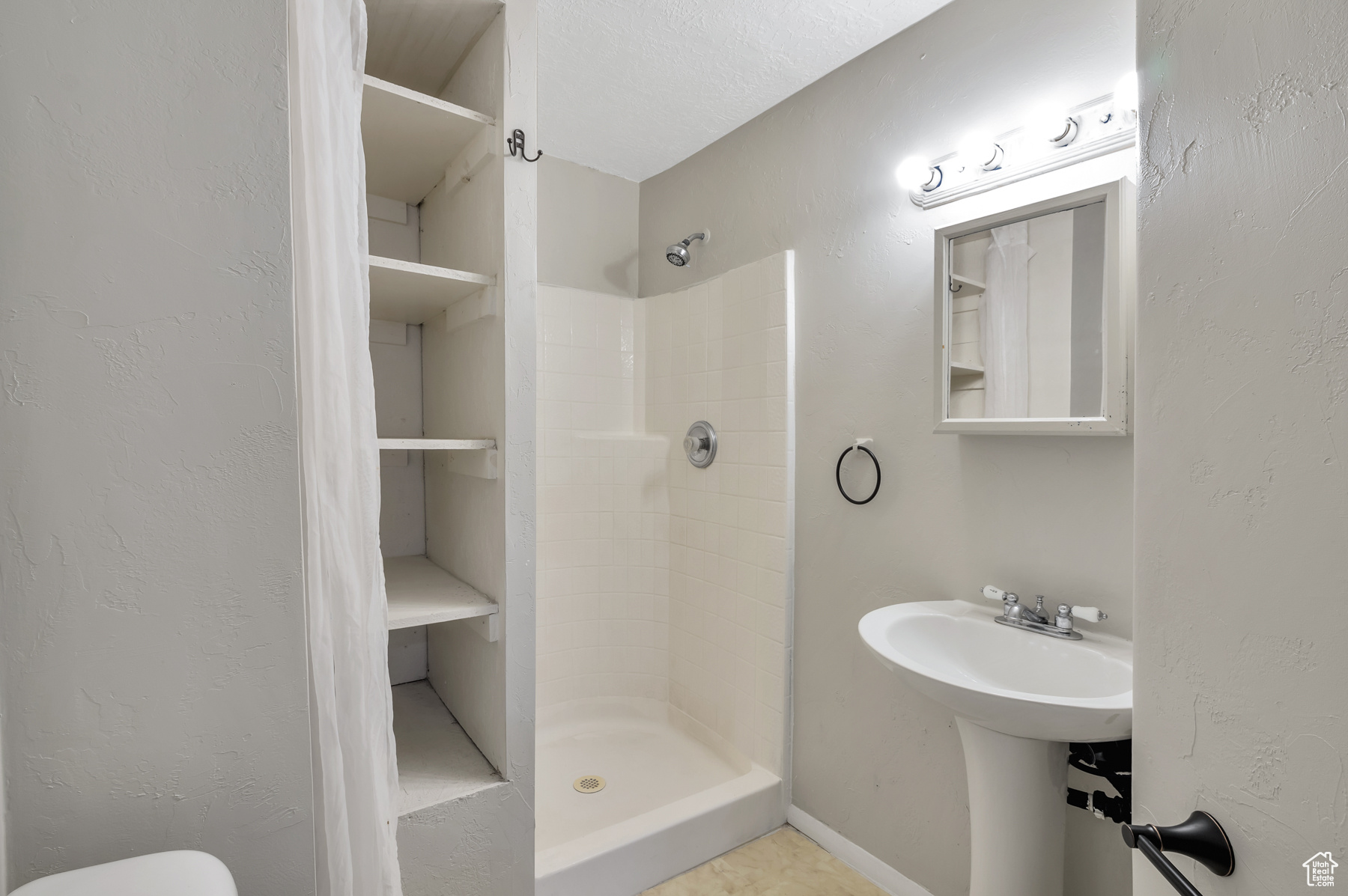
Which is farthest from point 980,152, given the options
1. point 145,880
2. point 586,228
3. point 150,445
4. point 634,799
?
point 634,799

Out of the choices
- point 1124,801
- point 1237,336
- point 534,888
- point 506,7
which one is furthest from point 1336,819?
point 506,7

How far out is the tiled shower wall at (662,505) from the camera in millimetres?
2111

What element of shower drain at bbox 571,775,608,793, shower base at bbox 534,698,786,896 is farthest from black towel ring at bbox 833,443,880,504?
shower drain at bbox 571,775,608,793

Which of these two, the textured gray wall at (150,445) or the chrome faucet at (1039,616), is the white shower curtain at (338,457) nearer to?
the textured gray wall at (150,445)

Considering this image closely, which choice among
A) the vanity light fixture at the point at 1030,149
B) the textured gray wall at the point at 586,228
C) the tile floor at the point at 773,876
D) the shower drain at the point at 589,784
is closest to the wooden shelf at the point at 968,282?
the vanity light fixture at the point at 1030,149

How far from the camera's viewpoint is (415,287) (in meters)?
1.43

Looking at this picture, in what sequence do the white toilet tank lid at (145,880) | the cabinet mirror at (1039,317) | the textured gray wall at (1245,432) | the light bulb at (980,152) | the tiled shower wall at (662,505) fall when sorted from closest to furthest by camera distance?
the textured gray wall at (1245,432) < the white toilet tank lid at (145,880) < the cabinet mirror at (1039,317) < the light bulb at (980,152) < the tiled shower wall at (662,505)

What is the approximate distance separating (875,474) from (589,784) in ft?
4.73

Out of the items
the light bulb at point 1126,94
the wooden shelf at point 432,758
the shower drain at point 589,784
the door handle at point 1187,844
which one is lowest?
the shower drain at point 589,784

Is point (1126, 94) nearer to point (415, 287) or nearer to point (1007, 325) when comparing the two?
point (1007, 325)

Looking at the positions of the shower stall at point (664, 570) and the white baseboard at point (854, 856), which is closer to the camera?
the white baseboard at point (854, 856)

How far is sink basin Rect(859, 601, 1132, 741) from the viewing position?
1.04m

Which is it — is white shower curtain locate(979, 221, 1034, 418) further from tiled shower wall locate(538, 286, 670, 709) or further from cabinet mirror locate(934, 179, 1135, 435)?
tiled shower wall locate(538, 286, 670, 709)

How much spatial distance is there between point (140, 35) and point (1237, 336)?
3.68 ft
